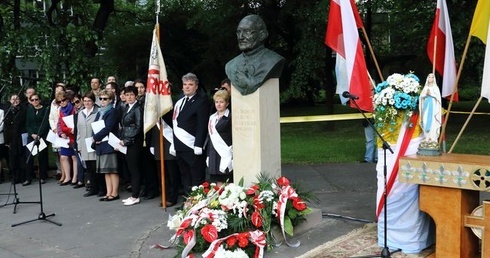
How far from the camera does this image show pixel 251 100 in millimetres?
6309

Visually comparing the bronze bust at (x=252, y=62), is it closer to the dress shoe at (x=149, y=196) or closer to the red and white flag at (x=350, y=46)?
the red and white flag at (x=350, y=46)

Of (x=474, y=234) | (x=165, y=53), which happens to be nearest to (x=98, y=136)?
(x=474, y=234)

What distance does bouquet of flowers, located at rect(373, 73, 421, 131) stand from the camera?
5.74m

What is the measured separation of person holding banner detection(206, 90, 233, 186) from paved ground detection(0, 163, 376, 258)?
1050 mm

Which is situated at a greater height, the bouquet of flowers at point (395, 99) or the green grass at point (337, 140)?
the bouquet of flowers at point (395, 99)

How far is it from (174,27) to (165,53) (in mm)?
1240

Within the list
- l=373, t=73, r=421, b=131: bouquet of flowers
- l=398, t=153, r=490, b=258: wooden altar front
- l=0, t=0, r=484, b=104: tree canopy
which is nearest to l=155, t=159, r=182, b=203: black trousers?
l=373, t=73, r=421, b=131: bouquet of flowers

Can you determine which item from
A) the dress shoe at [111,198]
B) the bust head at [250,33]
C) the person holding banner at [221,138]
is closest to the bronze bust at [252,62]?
the bust head at [250,33]

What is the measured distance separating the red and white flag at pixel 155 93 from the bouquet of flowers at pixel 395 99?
342 cm

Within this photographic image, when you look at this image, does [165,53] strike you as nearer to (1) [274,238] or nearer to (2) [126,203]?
(2) [126,203]

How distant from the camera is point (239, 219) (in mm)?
5895

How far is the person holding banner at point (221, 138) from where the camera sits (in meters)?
7.16

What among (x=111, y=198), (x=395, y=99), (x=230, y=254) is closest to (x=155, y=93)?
(x=111, y=198)

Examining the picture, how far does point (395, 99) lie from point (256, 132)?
1541 mm
